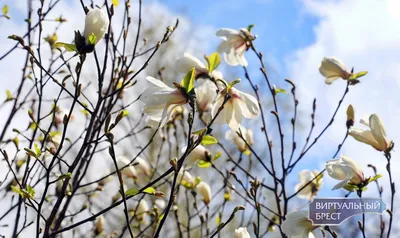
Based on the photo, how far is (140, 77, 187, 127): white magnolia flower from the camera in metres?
1.31

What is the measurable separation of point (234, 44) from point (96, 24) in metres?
0.88

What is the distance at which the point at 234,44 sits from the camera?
2.19 meters

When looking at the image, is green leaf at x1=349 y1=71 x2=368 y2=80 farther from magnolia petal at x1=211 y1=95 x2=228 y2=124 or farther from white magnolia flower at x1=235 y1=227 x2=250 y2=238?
white magnolia flower at x1=235 y1=227 x2=250 y2=238

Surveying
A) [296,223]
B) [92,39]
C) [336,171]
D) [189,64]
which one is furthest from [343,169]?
[92,39]

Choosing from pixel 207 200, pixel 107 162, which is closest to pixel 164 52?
pixel 107 162

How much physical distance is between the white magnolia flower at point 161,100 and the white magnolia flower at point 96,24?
0.63ft

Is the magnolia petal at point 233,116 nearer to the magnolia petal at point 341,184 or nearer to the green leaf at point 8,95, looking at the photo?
the magnolia petal at point 341,184

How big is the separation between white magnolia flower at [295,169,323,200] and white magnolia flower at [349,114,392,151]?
510mm

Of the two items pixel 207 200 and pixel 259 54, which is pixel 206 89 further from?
pixel 207 200

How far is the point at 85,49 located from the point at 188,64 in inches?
23.2

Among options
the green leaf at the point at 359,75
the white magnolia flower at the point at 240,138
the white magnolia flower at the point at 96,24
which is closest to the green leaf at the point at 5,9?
the white magnolia flower at the point at 96,24

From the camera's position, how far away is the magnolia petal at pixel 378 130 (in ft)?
5.43

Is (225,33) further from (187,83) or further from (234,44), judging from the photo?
(187,83)

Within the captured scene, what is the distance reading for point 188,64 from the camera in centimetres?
191
